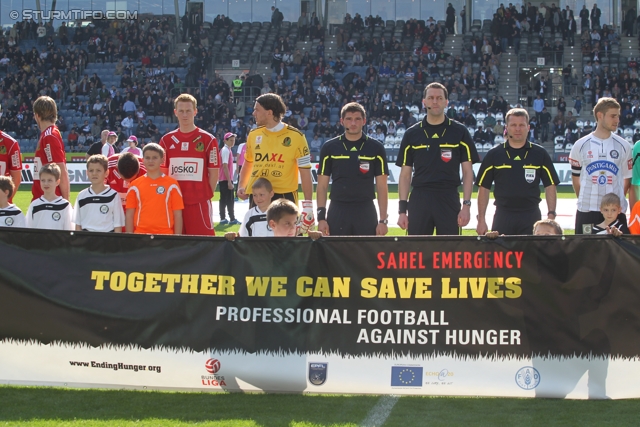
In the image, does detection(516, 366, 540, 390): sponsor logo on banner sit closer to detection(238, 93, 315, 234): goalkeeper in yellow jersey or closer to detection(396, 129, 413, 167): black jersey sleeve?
detection(396, 129, 413, 167): black jersey sleeve

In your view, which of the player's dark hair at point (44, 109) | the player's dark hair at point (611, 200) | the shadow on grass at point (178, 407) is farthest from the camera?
the player's dark hair at point (44, 109)

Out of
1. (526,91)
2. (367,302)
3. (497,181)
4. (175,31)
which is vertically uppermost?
(175,31)

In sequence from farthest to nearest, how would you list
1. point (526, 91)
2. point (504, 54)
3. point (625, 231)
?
point (504, 54), point (526, 91), point (625, 231)

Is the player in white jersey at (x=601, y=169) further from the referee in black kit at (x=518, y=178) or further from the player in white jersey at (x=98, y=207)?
the player in white jersey at (x=98, y=207)

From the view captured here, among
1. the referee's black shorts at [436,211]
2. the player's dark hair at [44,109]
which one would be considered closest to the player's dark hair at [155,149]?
the player's dark hair at [44,109]

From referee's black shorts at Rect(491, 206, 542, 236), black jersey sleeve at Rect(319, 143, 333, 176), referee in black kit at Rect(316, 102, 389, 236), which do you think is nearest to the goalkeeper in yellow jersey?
black jersey sleeve at Rect(319, 143, 333, 176)

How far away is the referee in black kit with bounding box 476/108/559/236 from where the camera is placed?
696 cm

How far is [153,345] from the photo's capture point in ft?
17.0

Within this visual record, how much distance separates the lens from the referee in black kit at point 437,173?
23.1 feet

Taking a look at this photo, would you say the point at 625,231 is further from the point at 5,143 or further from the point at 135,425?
the point at 5,143

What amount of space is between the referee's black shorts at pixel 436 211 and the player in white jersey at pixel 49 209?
332cm

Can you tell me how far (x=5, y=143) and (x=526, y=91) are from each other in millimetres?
29526

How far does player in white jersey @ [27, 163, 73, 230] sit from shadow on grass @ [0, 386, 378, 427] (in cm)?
204

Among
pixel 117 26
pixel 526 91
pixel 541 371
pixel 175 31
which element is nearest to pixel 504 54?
pixel 526 91
